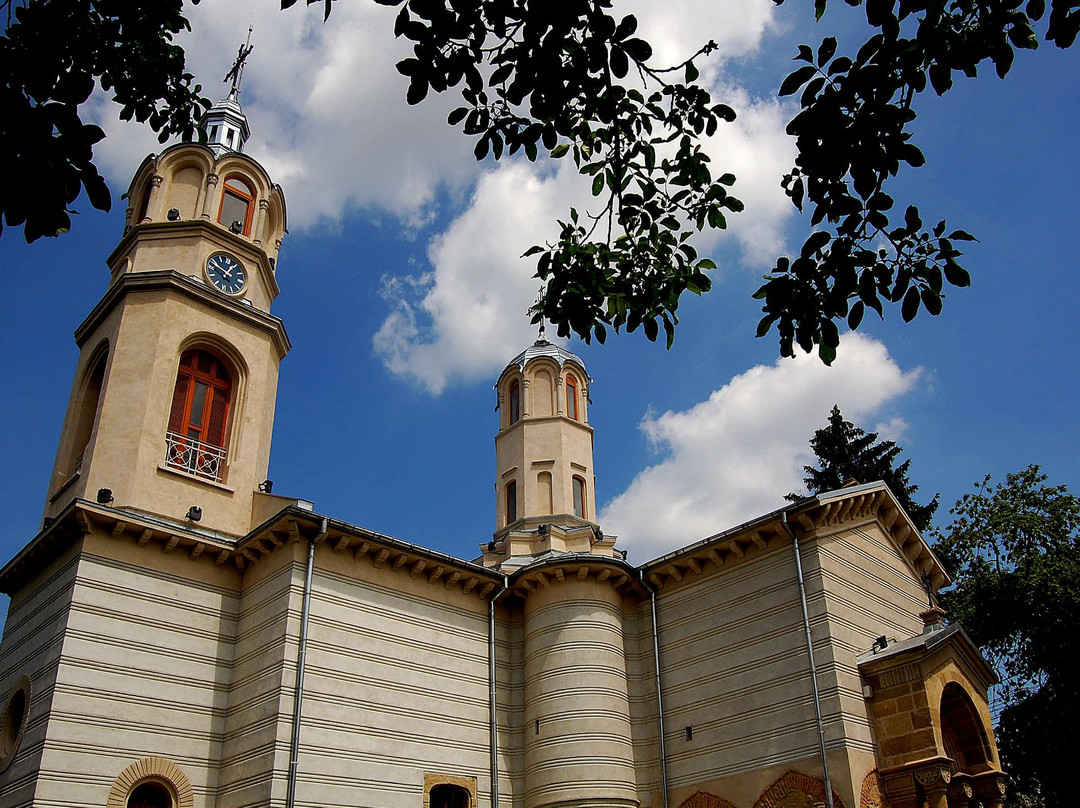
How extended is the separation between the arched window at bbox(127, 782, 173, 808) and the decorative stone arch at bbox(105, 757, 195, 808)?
4.2 inches

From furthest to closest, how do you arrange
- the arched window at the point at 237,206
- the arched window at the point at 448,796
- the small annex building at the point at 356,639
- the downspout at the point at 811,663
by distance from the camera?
the arched window at the point at 237,206
the arched window at the point at 448,796
the small annex building at the point at 356,639
the downspout at the point at 811,663

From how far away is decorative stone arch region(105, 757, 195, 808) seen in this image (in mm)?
15398

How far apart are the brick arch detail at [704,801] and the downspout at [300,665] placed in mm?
7849

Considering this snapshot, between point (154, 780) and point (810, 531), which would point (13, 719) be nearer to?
point (154, 780)

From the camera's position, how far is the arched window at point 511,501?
2799 cm

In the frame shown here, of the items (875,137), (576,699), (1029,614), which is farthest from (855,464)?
(875,137)

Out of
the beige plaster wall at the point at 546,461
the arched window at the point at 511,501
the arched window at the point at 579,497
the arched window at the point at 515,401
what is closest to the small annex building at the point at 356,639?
the beige plaster wall at the point at 546,461

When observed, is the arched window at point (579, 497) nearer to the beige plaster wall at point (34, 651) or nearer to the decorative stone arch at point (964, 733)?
the decorative stone arch at point (964, 733)

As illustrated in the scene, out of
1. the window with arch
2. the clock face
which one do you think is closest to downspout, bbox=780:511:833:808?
the clock face

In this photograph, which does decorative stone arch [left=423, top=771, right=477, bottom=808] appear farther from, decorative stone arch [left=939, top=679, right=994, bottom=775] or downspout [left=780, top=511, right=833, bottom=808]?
decorative stone arch [left=939, top=679, right=994, bottom=775]

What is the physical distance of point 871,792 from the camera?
643 inches

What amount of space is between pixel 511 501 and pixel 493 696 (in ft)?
29.5

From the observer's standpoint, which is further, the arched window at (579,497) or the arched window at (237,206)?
the arched window at (579,497)

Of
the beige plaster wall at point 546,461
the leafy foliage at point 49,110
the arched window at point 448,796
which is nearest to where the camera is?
the leafy foliage at point 49,110
